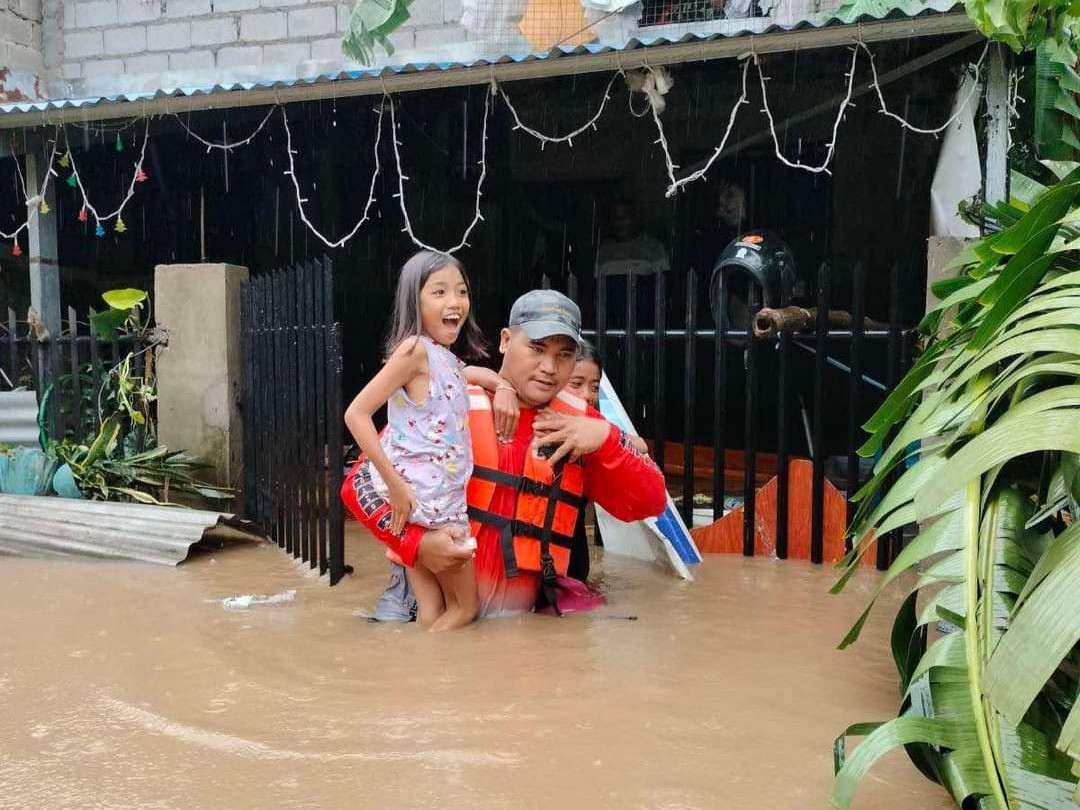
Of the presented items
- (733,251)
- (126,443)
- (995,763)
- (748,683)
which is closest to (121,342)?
(126,443)

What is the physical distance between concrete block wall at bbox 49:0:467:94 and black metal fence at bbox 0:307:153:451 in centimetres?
406

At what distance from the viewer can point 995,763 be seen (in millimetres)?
1768

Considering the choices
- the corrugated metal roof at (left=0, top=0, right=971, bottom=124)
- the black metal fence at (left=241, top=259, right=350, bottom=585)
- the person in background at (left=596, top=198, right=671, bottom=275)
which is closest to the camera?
the black metal fence at (left=241, top=259, right=350, bottom=585)

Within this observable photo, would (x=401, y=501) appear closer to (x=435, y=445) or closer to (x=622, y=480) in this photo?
(x=435, y=445)

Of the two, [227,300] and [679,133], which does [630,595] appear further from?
[679,133]

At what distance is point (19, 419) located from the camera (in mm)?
6516

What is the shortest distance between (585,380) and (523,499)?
1.09 meters

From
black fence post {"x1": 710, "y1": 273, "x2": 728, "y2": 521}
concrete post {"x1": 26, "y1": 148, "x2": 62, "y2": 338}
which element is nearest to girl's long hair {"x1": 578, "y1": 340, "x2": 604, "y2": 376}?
black fence post {"x1": 710, "y1": 273, "x2": 728, "y2": 521}

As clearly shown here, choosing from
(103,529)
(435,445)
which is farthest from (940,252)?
(103,529)

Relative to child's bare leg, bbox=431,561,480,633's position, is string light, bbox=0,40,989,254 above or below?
above

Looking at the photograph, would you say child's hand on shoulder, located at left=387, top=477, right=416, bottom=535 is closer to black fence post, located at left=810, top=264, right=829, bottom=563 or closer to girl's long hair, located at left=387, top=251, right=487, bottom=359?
girl's long hair, located at left=387, top=251, right=487, bottom=359

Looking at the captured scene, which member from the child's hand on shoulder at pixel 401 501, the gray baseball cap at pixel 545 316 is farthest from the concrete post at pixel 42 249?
the gray baseball cap at pixel 545 316

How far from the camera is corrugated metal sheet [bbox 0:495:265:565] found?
5.31 m

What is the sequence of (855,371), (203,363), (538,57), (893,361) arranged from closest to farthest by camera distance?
(893,361), (855,371), (203,363), (538,57)
